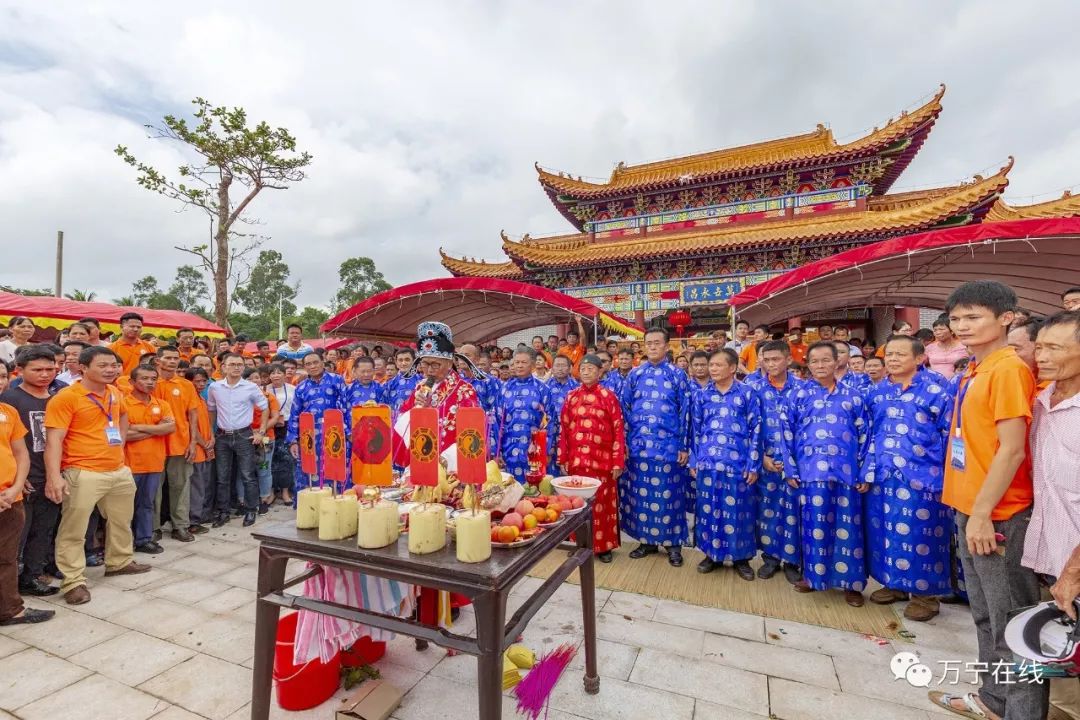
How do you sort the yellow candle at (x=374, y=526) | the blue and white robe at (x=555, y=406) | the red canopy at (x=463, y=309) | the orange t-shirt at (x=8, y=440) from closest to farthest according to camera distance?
1. the yellow candle at (x=374, y=526)
2. the orange t-shirt at (x=8, y=440)
3. the blue and white robe at (x=555, y=406)
4. the red canopy at (x=463, y=309)

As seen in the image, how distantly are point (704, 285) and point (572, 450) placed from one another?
9.04 meters

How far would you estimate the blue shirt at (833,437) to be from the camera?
3389 mm

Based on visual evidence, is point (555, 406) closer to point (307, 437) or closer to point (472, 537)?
point (307, 437)

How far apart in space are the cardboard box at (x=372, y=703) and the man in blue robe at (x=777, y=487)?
2961mm

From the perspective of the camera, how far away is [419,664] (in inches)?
104

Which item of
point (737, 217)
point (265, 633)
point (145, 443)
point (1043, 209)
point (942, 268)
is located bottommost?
point (265, 633)

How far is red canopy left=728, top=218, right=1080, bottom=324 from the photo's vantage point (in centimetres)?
536

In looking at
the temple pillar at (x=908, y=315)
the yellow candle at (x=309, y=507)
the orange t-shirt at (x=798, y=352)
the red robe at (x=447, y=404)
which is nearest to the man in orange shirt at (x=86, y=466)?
the red robe at (x=447, y=404)

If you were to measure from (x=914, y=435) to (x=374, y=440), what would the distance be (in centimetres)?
341

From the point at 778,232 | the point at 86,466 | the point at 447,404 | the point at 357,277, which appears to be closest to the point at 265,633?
the point at 447,404

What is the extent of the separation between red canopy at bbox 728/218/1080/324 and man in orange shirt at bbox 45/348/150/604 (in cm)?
731

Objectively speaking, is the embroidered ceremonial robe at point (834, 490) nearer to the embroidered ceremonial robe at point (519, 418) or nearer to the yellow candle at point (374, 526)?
the embroidered ceremonial robe at point (519, 418)

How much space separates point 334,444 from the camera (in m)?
2.08

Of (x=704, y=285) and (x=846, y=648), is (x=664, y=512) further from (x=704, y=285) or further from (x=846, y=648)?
(x=704, y=285)
